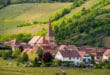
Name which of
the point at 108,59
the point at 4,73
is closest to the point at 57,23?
the point at 108,59

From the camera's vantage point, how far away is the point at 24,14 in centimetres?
18288

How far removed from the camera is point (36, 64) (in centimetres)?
9806

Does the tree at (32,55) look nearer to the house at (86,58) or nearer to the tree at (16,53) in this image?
the tree at (16,53)

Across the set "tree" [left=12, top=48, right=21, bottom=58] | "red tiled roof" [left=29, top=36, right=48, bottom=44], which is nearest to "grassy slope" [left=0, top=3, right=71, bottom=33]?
"red tiled roof" [left=29, top=36, right=48, bottom=44]

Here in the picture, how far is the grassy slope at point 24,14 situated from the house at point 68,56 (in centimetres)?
5357

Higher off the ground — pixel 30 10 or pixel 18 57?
pixel 30 10

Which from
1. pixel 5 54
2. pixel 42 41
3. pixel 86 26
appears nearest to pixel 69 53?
pixel 5 54

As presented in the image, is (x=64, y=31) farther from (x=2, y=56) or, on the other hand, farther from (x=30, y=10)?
(x=2, y=56)

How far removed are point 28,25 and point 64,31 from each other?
1840 centimetres

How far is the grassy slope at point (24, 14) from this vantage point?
557 ft

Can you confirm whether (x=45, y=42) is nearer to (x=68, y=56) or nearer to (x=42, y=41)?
(x=42, y=41)

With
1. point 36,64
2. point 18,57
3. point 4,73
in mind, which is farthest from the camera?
point 18,57

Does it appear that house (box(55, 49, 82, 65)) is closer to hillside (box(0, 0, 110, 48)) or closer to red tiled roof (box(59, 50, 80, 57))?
red tiled roof (box(59, 50, 80, 57))

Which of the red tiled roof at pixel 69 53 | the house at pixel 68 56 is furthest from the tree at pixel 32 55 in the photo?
the red tiled roof at pixel 69 53
